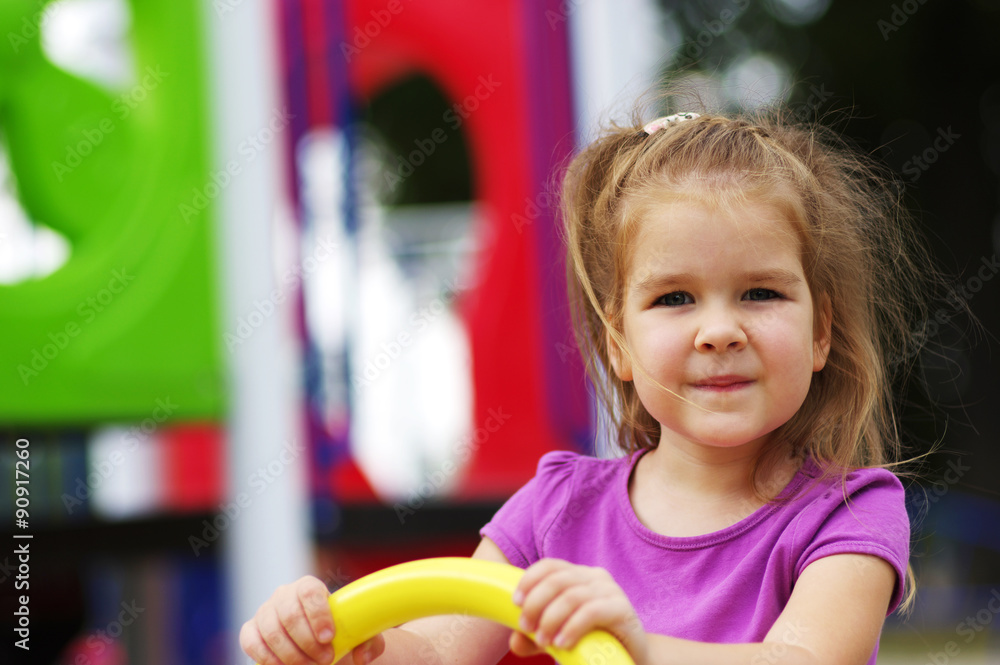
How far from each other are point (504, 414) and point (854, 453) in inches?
84.5

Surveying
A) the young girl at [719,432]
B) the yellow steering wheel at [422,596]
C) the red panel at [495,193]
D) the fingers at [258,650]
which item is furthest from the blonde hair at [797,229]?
the red panel at [495,193]

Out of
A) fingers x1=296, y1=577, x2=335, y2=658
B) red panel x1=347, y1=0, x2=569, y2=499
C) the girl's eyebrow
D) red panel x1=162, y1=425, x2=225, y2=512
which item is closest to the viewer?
fingers x1=296, y1=577, x2=335, y2=658

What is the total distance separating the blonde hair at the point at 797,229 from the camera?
1177mm

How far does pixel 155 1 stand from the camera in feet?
7.95

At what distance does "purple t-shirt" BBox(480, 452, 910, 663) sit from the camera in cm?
105

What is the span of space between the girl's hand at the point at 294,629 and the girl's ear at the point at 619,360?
0.45 metres

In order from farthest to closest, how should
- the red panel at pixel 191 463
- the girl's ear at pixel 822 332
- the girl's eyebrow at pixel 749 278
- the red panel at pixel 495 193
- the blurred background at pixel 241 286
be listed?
the red panel at pixel 191 463
the red panel at pixel 495 193
the blurred background at pixel 241 286
the girl's ear at pixel 822 332
the girl's eyebrow at pixel 749 278

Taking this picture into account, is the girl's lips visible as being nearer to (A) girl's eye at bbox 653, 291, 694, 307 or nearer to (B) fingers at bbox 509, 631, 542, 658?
(A) girl's eye at bbox 653, 291, 694, 307

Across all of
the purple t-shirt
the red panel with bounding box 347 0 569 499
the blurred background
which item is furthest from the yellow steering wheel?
the red panel with bounding box 347 0 569 499

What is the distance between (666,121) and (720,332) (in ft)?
1.14

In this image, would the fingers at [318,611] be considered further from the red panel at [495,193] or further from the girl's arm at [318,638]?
the red panel at [495,193]

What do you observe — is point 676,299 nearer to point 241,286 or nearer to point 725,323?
point 725,323

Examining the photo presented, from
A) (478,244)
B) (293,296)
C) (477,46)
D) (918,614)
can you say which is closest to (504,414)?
(478,244)

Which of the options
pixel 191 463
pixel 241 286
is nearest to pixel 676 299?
pixel 241 286
